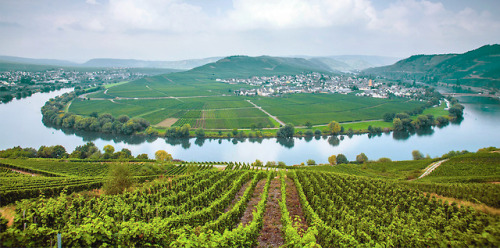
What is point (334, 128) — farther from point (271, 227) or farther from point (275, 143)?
point (271, 227)

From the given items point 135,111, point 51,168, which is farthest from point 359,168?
point 135,111

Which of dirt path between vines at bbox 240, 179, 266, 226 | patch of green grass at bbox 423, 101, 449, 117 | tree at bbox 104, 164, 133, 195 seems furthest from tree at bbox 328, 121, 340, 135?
tree at bbox 104, 164, 133, 195

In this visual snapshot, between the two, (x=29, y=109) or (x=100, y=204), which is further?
(x=29, y=109)

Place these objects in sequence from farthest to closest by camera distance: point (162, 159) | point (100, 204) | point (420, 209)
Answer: point (162, 159)
point (420, 209)
point (100, 204)

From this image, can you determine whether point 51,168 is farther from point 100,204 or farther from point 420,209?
point 420,209

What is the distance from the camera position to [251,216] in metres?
17.4

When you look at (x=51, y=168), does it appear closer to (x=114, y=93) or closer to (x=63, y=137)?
(x=63, y=137)

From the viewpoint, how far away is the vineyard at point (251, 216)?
924cm

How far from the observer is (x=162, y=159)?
46.0 meters

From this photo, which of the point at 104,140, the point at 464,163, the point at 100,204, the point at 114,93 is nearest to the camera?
the point at 100,204

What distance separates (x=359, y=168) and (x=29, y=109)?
342 ft

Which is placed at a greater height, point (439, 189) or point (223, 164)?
point (439, 189)

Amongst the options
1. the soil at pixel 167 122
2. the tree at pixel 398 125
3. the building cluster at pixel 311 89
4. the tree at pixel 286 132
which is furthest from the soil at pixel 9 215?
the building cluster at pixel 311 89

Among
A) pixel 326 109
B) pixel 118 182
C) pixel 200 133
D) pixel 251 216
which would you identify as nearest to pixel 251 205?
pixel 251 216
